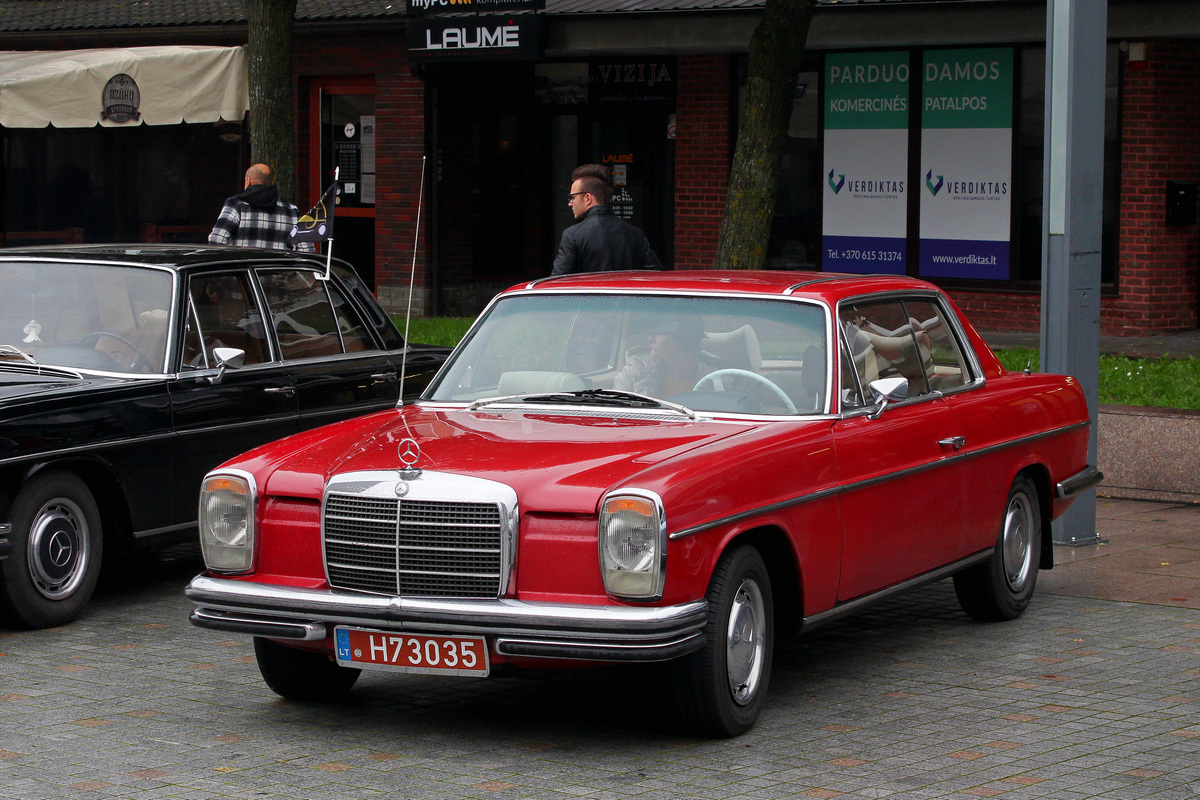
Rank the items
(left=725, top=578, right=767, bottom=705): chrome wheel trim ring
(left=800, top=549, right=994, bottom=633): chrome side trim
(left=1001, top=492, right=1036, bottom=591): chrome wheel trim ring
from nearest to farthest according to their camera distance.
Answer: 1. (left=725, top=578, right=767, bottom=705): chrome wheel trim ring
2. (left=800, top=549, right=994, bottom=633): chrome side trim
3. (left=1001, top=492, right=1036, bottom=591): chrome wheel trim ring

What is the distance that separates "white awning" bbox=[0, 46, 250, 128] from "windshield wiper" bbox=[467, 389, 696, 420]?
13993mm

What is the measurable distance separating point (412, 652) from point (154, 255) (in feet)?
12.0

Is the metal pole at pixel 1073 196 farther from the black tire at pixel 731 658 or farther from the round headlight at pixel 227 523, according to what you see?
the round headlight at pixel 227 523

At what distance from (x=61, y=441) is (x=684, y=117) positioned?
13.4m

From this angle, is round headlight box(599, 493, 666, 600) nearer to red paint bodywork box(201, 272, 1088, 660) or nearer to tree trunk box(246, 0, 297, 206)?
red paint bodywork box(201, 272, 1088, 660)

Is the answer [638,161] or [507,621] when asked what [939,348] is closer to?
[507,621]

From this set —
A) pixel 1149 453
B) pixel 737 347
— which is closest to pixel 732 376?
pixel 737 347

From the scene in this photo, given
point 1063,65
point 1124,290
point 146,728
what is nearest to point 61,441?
point 146,728

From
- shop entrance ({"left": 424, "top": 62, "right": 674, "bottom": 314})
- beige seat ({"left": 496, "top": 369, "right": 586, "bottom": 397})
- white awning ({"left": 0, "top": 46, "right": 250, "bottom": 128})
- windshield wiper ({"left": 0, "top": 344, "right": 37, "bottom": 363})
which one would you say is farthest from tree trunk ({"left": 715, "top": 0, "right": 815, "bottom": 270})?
white awning ({"left": 0, "top": 46, "right": 250, "bottom": 128})

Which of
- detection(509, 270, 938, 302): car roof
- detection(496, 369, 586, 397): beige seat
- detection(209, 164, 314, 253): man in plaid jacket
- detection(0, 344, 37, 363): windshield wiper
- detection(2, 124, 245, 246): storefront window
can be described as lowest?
detection(496, 369, 586, 397): beige seat

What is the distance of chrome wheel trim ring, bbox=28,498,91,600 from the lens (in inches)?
275

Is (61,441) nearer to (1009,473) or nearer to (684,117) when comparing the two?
(1009,473)

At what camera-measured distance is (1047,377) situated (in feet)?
25.9

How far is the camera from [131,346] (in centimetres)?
775
